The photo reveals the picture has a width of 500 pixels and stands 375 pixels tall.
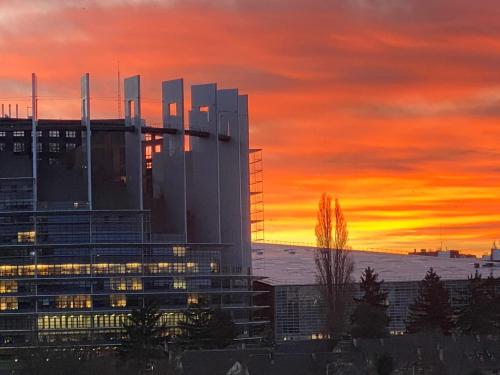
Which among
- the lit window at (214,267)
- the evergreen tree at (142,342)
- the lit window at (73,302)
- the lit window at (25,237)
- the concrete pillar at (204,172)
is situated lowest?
the evergreen tree at (142,342)

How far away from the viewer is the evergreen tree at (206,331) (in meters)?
132

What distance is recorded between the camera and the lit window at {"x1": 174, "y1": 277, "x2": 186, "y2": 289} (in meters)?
163

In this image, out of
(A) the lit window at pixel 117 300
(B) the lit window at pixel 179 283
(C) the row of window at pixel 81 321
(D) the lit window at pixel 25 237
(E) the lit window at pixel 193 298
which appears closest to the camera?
(C) the row of window at pixel 81 321

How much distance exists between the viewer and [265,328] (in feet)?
577

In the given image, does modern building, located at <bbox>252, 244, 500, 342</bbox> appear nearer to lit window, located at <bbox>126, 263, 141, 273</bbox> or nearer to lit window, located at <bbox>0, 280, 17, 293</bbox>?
lit window, located at <bbox>126, 263, 141, 273</bbox>

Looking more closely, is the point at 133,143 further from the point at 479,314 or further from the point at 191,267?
the point at 479,314

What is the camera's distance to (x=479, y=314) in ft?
448

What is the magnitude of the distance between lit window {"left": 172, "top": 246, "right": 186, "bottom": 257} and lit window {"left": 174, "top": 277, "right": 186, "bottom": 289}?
10.2 feet

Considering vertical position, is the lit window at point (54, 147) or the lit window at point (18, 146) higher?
the lit window at point (54, 147)

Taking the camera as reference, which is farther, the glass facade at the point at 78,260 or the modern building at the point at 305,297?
the modern building at the point at 305,297

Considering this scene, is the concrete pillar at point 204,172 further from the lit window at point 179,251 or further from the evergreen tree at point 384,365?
the evergreen tree at point 384,365

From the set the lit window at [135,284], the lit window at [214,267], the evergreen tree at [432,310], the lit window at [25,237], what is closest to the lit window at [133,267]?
the lit window at [135,284]

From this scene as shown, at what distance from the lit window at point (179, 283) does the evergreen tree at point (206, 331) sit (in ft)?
69.2

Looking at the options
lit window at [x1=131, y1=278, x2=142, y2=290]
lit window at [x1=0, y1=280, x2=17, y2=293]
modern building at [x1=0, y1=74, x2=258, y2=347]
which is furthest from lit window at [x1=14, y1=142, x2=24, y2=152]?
lit window at [x1=131, y1=278, x2=142, y2=290]
